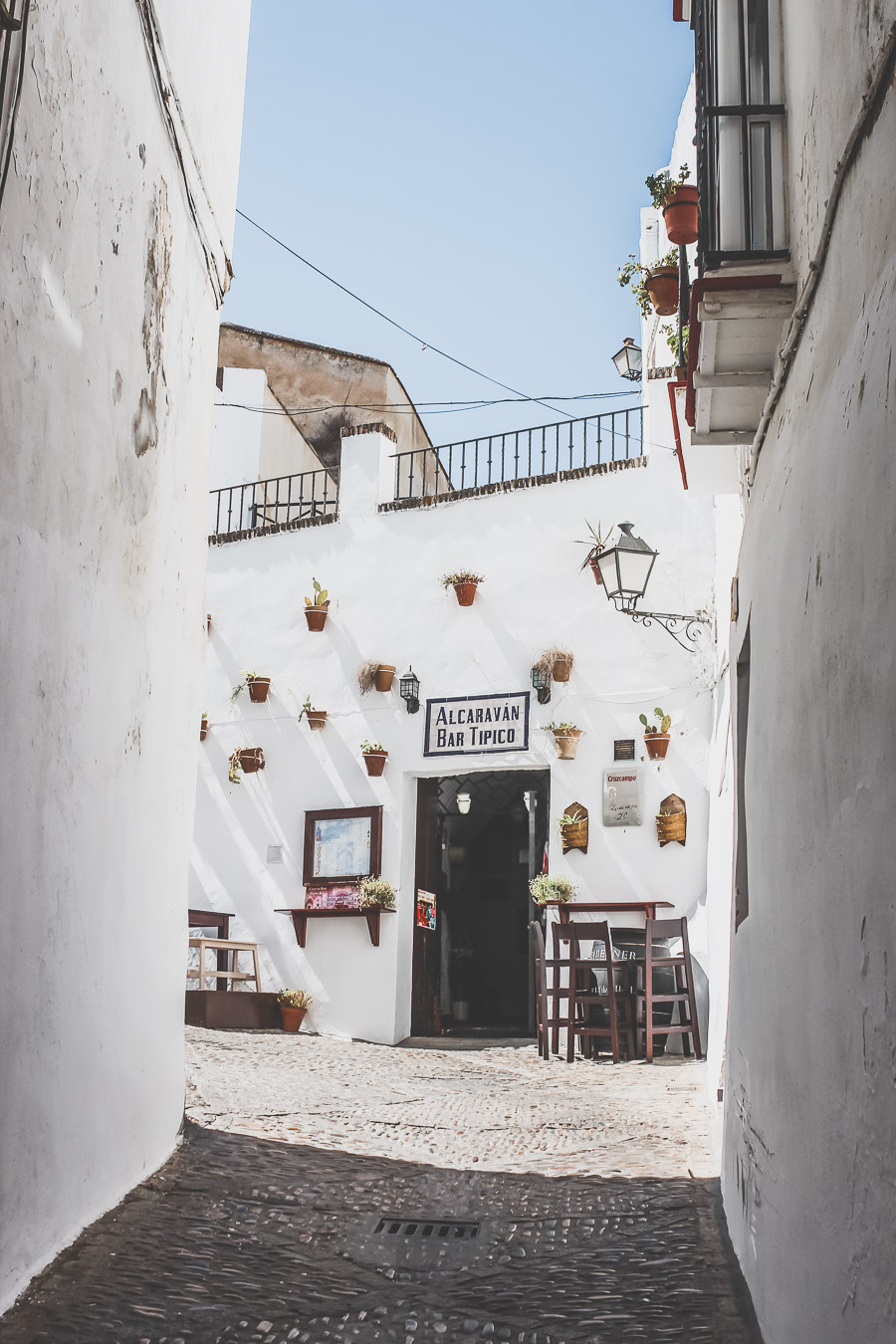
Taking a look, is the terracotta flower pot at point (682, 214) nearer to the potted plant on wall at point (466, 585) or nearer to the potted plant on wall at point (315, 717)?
the potted plant on wall at point (466, 585)

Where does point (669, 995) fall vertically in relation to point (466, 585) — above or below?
below

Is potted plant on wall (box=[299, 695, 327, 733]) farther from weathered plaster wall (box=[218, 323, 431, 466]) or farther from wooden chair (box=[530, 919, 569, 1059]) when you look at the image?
weathered plaster wall (box=[218, 323, 431, 466])

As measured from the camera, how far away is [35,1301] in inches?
137

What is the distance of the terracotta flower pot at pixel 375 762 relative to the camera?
38.0ft

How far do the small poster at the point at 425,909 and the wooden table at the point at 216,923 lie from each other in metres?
1.59

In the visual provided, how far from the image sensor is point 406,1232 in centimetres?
452

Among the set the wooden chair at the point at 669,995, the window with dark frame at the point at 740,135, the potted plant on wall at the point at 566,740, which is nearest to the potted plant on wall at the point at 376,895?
the potted plant on wall at the point at 566,740

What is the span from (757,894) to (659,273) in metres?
4.08

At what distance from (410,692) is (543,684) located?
1287 mm

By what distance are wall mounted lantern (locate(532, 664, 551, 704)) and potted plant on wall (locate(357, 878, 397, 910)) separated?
2134 millimetres

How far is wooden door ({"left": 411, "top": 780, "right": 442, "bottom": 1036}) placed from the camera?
37.8ft

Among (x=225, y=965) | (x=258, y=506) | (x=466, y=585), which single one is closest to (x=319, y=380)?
(x=258, y=506)

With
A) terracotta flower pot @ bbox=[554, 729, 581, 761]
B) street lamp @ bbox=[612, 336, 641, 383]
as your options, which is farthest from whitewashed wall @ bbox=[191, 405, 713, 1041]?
street lamp @ bbox=[612, 336, 641, 383]

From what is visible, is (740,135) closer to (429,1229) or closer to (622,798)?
(429,1229)
